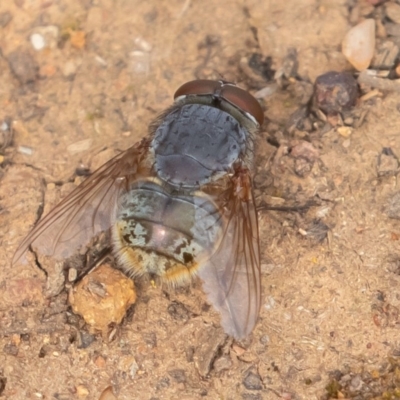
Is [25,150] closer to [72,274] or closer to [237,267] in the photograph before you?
[72,274]

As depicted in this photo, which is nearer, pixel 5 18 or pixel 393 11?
pixel 393 11

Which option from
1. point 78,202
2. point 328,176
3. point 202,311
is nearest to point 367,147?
point 328,176

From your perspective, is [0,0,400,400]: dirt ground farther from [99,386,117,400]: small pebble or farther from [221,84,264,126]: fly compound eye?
[221,84,264,126]: fly compound eye

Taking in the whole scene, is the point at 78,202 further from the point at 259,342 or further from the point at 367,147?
the point at 367,147

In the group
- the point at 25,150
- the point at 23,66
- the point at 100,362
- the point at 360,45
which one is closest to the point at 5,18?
the point at 23,66

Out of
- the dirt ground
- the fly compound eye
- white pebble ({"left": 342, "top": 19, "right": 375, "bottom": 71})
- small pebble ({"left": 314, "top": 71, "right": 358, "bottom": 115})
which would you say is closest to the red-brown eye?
the fly compound eye

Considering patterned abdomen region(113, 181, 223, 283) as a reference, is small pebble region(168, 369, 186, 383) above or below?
below

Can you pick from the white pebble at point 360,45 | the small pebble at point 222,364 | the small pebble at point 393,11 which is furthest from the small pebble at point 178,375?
the small pebble at point 393,11
